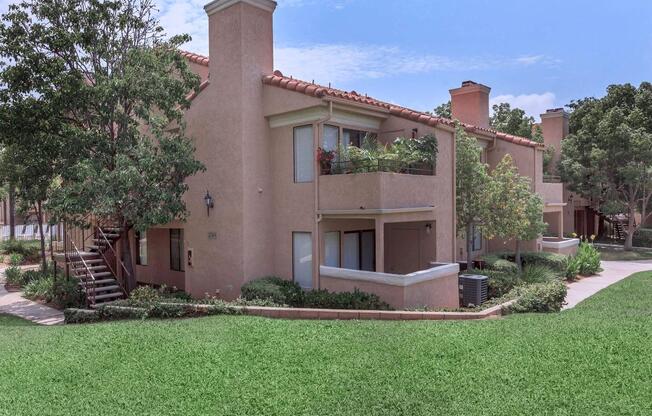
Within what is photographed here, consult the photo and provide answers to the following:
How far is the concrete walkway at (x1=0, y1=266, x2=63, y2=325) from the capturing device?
13.2 meters

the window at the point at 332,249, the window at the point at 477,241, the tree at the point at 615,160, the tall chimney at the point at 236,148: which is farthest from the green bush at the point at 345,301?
the tree at the point at 615,160

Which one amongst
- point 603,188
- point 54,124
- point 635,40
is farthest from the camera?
point 603,188

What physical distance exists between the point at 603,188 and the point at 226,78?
2585 centimetres

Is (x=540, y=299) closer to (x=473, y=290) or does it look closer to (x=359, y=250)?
(x=473, y=290)

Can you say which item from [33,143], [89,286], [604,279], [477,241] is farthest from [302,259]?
[604,279]

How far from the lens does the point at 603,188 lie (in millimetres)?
29922

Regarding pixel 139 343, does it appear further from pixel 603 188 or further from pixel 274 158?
pixel 603 188

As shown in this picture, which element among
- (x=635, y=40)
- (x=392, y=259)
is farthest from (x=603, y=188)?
(x=392, y=259)

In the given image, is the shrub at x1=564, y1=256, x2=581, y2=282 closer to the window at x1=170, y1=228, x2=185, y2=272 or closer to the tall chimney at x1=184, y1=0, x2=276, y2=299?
the tall chimney at x1=184, y1=0, x2=276, y2=299

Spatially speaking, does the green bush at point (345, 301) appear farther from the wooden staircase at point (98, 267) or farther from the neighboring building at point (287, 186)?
the wooden staircase at point (98, 267)

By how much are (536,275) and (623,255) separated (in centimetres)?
1470

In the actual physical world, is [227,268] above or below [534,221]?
below

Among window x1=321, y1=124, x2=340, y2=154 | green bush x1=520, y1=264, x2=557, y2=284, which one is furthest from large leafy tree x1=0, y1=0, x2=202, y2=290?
green bush x1=520, y1=264, x2=557, y2=284

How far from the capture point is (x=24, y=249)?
2648 cm
